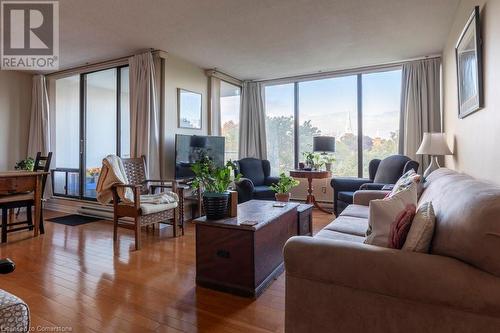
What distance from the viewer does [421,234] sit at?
4.27 ft

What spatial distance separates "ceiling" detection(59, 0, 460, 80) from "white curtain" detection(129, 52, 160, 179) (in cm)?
26

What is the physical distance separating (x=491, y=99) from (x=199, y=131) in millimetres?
3880

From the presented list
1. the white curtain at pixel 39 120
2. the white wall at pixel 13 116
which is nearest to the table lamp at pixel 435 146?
the white curtain at pixel 39 120

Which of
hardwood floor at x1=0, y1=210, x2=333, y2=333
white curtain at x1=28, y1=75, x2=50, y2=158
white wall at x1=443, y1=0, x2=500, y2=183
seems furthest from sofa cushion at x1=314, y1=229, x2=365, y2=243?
white curtain at x1=28, y1=75, x2=50, y2=158

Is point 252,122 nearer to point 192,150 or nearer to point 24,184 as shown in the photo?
point 192,150

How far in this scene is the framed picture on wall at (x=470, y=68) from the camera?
2.14m

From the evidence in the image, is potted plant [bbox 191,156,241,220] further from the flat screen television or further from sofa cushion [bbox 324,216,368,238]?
the flat screen television

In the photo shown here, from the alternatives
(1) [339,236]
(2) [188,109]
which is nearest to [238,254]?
(1) [339,236]

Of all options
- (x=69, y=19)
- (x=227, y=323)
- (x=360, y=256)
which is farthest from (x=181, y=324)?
(x=69, y=19)

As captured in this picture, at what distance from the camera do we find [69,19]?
3238 millimetres

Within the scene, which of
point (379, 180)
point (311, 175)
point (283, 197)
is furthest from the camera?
point (311, 175)

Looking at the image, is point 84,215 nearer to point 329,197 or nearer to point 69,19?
point 69,19

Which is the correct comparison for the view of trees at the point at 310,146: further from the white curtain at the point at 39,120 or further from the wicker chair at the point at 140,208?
the white curtain at the point at 39,120

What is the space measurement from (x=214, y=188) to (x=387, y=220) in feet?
4.19
